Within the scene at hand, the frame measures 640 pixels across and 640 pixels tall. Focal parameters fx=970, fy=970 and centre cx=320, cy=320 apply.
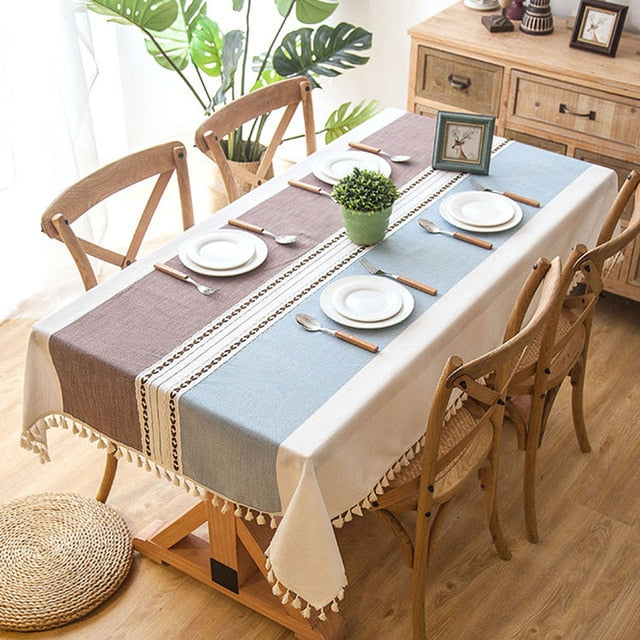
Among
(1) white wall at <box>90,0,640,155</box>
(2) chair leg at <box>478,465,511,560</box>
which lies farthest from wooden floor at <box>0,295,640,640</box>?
(1) white wall at <box>90,0,640,155</box>

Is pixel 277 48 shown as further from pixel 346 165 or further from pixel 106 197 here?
pixel 106 197

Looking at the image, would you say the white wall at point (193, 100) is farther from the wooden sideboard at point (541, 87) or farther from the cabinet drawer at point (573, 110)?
the cabinet drawer at point (573, 110)

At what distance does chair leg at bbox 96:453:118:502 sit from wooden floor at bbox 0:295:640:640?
0.06 metres

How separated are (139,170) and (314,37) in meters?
1.28

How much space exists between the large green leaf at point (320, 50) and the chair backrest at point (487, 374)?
Result: 1670mm

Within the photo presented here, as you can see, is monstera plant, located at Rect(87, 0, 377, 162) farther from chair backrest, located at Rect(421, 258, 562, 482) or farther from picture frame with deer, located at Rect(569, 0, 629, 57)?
chair backrest, located at Rect(421, 258, 562, 482)

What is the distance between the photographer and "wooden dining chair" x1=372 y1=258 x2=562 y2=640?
182cm

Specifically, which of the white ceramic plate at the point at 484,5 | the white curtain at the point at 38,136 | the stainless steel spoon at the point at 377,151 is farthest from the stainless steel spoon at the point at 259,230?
the white ceramic plate at the point at 484,5

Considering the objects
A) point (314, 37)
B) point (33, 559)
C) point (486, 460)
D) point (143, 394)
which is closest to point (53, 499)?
point (33, 559)

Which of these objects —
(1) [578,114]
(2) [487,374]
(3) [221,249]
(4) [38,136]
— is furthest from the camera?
(4) [38,136]

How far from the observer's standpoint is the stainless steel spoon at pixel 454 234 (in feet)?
7.55

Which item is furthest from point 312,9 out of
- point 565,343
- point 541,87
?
point 565,343

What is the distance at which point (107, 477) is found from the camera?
2516 millimetres

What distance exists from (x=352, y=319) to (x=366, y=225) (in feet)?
1.00
